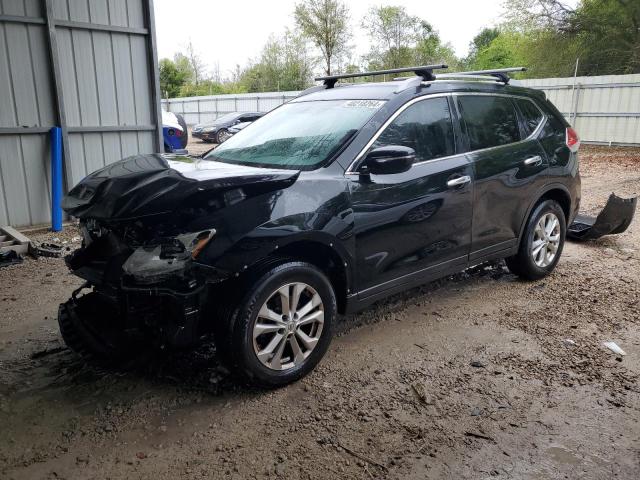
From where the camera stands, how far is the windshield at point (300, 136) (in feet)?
11.4

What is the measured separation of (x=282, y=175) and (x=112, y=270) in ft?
3.53

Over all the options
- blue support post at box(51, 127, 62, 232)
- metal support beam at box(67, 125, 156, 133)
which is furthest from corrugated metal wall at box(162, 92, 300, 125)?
blue support post at box(51, 127, 62, 232)

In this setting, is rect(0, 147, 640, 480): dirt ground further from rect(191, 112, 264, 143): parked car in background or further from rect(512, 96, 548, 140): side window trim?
rect(191, 112, 264, 143): parked car in background

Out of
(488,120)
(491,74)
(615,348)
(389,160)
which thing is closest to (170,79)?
(491,74)

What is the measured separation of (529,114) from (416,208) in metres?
1.86

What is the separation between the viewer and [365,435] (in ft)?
8.88

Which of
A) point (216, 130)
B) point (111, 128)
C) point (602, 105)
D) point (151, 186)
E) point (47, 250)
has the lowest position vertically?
point (47, 250)

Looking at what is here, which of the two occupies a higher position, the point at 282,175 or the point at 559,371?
the point at 282,175

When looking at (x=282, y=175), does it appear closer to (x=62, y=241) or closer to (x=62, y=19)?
(x=62, y=241)

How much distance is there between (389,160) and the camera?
3.27 meters

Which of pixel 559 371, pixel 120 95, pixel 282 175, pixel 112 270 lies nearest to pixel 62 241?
pixel 120 95

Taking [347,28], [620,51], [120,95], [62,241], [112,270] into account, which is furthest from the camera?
[347,28]

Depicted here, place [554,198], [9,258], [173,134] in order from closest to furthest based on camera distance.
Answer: [554,198] → [9,258] → [173,134]

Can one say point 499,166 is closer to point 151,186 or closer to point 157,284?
point 151,186
